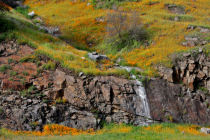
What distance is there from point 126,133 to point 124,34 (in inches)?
495

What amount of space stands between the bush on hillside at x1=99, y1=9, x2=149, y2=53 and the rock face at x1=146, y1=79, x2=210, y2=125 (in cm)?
693

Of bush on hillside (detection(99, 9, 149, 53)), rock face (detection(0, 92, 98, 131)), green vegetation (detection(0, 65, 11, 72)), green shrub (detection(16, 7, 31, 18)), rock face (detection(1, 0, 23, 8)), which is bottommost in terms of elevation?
rock face (detection(0, 92, 98, 131))

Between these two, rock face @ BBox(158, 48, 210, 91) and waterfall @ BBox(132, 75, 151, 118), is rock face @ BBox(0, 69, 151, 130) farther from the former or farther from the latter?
rock face @ BBox(158, 48, 210, 91)

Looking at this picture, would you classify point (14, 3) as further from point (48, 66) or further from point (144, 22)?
point (48, 66)

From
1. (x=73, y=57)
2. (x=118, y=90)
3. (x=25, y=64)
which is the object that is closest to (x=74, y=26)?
(x=73, y=57)

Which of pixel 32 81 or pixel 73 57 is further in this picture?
pixel 73 57

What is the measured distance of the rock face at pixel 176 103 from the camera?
40.0 ft

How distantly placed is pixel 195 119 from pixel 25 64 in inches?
478

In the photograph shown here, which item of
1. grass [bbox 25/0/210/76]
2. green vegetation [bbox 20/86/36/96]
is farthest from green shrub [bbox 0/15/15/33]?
green vegetation [bbox 20/86/36/96]

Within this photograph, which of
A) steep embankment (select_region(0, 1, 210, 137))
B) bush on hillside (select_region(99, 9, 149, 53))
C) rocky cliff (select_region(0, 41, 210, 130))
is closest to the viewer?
rocky cliff (select_region(0, 41, 210, 130))

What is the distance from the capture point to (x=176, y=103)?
12812 mm

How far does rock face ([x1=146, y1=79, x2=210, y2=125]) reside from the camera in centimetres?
1218

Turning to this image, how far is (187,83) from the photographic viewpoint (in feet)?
46.8

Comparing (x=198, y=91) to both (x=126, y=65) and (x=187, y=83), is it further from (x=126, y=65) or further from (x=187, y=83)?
(x=126, y=65)
